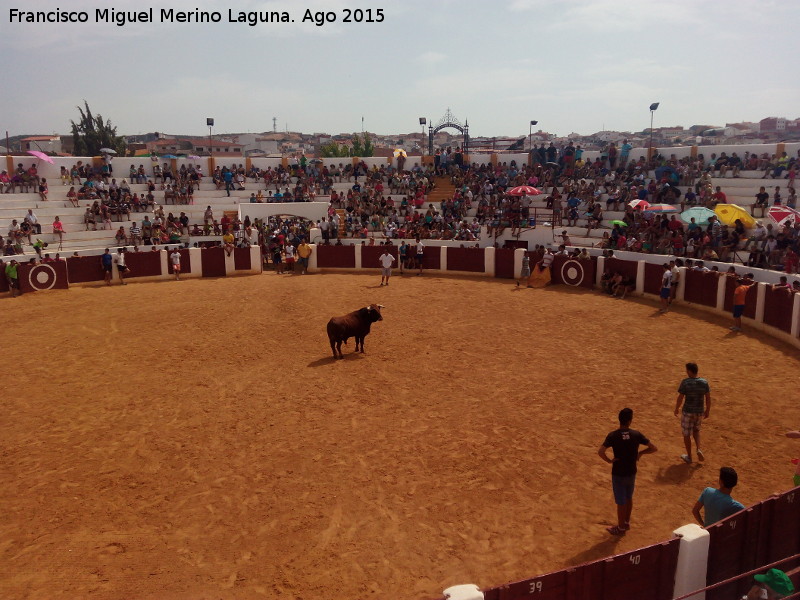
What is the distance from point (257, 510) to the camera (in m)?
6.91

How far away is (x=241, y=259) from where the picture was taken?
23.3 m

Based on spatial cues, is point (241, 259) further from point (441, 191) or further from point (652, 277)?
point (652, 277)

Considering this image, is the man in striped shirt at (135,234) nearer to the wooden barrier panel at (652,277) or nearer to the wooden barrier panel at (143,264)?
the wooden barrier panel at (143,264)

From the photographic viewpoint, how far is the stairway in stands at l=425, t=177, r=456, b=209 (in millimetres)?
30938

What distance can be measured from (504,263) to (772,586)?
18440mm

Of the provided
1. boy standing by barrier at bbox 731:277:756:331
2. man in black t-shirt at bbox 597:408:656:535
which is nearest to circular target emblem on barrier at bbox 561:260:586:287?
boy standing by barrier at bbox 731:277:756:331

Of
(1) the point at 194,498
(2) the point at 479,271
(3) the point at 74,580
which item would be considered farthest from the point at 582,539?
(2) the point at 479,271

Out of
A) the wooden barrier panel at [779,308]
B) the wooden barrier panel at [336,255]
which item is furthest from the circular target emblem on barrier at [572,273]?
the wooden barrier panel at [336,255]

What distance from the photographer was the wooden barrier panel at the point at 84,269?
21.0 metres

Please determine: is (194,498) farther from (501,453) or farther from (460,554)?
(501,453)

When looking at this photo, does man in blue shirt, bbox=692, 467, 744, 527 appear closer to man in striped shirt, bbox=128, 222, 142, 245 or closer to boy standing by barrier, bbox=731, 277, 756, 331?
boy standing by barrier, bbox=731, 277, 756, 331

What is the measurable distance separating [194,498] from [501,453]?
12.7 ft

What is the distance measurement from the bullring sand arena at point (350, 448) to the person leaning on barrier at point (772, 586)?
2.09 metres

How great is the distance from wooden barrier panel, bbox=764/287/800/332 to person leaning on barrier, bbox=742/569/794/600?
420 inches
